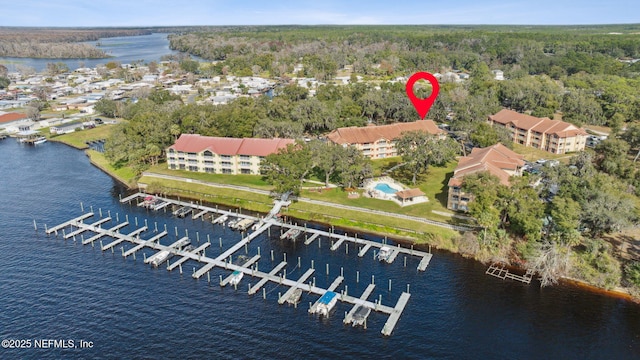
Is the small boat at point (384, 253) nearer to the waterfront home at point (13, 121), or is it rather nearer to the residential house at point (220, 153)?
the residential house at point (220, 153)

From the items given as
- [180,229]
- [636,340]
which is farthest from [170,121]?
[636,340]

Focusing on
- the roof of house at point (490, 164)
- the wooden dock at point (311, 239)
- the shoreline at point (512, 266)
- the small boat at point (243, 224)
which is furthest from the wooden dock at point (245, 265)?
the roof of house at point (490, 164)

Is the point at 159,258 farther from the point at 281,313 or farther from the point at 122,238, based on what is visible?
the point at 281,313

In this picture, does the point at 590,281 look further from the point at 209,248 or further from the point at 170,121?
the point at 170,121

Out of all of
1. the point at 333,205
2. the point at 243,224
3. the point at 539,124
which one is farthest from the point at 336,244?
the point at 539,124

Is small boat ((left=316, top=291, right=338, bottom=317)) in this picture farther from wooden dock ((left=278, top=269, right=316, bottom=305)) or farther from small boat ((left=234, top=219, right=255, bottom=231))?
small boat ((left=234, top=219, right=255, bottom=231))

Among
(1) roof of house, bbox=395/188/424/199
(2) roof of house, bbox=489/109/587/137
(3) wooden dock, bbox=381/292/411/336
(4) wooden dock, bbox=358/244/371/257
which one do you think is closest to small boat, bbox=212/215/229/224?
(4) wooden dock, bbox=358/244/371/257

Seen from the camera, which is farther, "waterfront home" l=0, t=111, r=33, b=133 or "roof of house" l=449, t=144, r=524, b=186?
"waterfront home" l=0, t=111, r=33, b=133
